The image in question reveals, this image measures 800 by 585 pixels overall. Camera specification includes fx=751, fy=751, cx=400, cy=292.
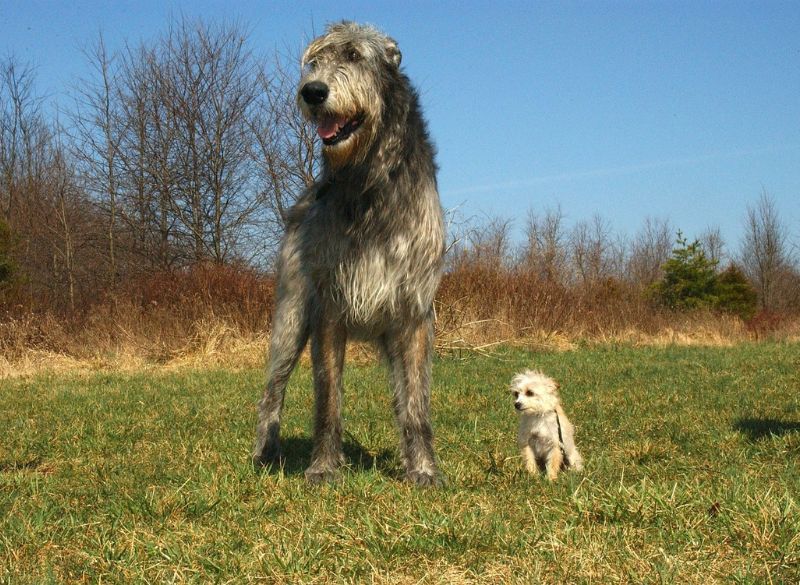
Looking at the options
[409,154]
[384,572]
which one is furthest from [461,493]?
[409,154]

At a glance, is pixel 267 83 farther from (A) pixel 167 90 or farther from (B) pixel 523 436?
(B) pixel 523 436

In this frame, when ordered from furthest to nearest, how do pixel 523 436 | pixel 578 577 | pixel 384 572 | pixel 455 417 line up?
pixel 455 417, pixel 523 436, pixel 384 572, pixel 578 577

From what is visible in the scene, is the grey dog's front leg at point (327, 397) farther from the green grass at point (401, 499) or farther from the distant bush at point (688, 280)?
A: the distant bush at point (688, 280)

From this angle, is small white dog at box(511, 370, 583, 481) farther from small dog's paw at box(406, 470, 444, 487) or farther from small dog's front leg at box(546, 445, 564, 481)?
small dog's paw at box(406, 470, 444, 487)

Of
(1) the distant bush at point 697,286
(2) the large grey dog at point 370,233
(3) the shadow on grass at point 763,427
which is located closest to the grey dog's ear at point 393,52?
(2) the large grey dog at point 370,233

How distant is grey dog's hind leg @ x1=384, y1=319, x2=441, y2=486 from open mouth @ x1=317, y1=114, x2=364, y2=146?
3.92 ft

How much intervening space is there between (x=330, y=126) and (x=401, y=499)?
6.31 ft

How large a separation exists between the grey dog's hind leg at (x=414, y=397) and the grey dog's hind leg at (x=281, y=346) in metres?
0.92

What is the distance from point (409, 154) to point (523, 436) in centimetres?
210

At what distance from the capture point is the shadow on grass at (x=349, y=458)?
4.75 m

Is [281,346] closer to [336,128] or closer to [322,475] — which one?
[322,475]

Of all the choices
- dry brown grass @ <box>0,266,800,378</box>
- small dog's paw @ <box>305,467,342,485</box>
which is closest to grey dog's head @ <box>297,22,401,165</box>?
small dog's paw @ <box>305,467,342,485</box>

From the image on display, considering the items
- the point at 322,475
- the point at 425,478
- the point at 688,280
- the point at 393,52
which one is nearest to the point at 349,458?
the point at 322,475

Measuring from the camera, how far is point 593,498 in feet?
10.9
